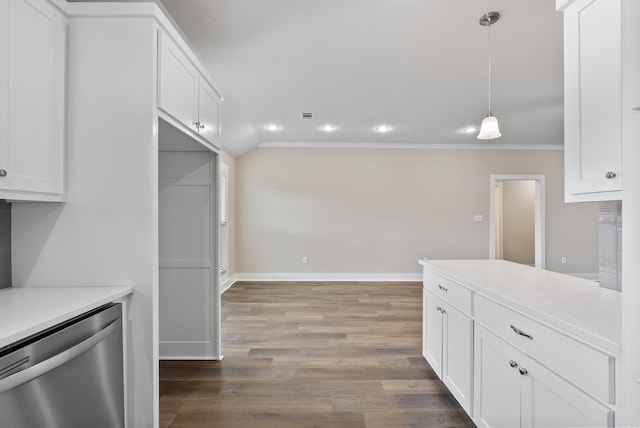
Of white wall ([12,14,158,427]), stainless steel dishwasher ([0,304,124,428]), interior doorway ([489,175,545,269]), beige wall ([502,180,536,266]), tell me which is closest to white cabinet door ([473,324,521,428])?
white wall ([12,14,158,427])

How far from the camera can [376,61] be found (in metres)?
3.04

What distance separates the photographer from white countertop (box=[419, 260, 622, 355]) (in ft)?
3.44

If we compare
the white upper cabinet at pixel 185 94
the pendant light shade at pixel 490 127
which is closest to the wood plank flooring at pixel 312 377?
the white upper cabinet at pixel 185 94

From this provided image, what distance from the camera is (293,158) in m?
6.02

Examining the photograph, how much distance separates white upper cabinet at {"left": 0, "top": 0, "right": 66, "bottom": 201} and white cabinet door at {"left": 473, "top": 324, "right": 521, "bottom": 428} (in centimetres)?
229

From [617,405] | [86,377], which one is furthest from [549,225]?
[86,377]

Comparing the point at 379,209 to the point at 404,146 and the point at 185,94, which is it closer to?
the point at 404,146

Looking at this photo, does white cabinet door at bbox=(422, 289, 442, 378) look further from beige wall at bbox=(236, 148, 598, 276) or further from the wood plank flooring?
beige wall at bbox=(236, 148, 598, 276)

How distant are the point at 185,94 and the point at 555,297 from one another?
7.59 feet

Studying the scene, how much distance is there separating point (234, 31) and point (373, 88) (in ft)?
5.82

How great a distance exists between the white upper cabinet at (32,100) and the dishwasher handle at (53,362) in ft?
2.23

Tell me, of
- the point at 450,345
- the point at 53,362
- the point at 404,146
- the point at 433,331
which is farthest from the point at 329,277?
the point at 53,362

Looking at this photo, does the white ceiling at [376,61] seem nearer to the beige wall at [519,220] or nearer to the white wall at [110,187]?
the white wall at [110,187]

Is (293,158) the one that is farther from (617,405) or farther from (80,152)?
(617,405)
